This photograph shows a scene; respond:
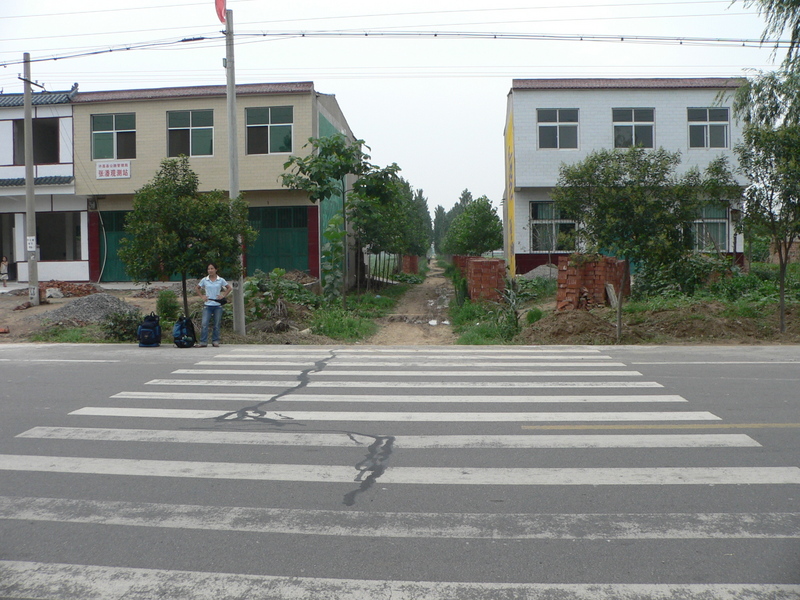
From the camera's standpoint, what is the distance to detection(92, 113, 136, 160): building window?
2720 centimetres

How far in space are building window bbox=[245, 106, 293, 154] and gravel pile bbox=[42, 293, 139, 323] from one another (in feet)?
30.4

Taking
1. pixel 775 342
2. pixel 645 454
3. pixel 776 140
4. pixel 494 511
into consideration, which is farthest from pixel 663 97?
pixel 494 511

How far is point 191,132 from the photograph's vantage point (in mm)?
26828

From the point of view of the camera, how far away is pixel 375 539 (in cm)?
480

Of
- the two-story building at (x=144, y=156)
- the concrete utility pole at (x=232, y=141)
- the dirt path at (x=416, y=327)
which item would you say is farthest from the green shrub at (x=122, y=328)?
the two-story building at (x=144, y=156)

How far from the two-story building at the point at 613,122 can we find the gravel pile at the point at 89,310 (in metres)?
15.3

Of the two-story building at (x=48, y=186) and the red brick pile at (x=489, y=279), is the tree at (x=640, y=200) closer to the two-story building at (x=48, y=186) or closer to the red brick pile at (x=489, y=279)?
the red brick pile at (x=489, y=279)

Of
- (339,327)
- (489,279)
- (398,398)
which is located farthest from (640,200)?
(398,398)

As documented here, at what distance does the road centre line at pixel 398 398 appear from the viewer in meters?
9.17

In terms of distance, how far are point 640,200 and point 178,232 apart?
9.77 meters

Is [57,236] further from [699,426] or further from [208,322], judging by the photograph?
[699,426]

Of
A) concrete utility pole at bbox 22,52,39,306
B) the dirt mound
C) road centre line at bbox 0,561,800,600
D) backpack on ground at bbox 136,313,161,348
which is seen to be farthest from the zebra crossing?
concrete utility pole at bbox 22,52,39,306

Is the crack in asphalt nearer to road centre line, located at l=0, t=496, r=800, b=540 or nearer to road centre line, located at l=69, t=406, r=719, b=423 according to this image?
road centre line, located at l=69, t=406, r=719, b=423

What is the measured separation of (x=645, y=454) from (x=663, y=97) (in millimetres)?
23843
